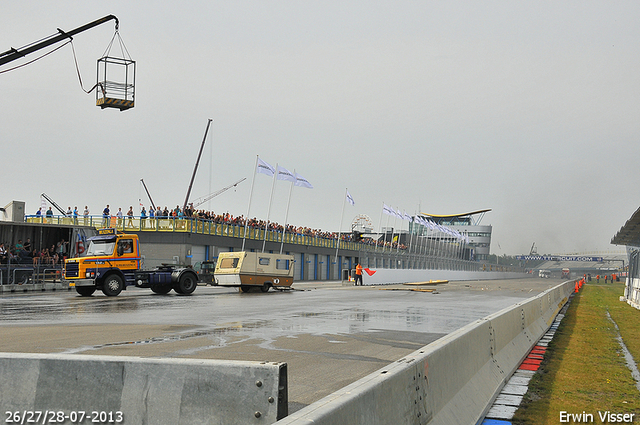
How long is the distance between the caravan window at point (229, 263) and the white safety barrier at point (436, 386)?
79.3 ft

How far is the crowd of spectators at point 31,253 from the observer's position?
108 ft

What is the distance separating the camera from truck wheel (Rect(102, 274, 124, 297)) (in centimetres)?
2871

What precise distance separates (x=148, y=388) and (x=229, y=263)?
1145 inches

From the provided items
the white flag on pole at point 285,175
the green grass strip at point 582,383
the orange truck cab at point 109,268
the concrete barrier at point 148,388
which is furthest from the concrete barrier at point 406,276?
the concrete barrier at point 148,388

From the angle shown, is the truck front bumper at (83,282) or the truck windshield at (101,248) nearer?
the truck front bumper at (83,282)

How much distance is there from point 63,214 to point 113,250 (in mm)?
24523

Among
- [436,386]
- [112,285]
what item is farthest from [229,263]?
[436,386]

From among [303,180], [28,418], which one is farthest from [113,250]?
[303,180]

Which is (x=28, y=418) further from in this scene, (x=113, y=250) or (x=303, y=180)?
(x=303, y=180)

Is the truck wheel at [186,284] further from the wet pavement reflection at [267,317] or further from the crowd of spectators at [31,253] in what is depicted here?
the crowd of spectators at [31,253]

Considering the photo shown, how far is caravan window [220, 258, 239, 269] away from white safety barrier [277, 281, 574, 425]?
24.2 metres

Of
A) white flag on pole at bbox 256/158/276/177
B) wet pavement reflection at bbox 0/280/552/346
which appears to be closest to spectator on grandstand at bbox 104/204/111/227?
white flag on pole at bbox 256/158/276/177

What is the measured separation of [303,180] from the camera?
184ft

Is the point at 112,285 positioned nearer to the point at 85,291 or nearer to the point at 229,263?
the point at 85,291
